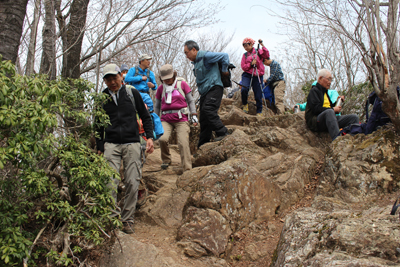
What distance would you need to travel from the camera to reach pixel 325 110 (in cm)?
589

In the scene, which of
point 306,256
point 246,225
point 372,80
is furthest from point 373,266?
point 372,80

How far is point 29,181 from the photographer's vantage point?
9.16 feet

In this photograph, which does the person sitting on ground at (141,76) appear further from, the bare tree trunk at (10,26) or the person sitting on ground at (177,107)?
the bare tree trunk at (10,26)

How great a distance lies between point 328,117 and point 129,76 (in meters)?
4.19

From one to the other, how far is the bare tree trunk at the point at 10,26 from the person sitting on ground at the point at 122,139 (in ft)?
4.94

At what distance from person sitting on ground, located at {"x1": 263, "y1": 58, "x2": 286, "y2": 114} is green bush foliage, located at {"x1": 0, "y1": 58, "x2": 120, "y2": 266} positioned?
652 centimetres

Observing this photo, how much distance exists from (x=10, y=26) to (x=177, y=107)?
290cm

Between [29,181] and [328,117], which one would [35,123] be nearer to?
[29,181]

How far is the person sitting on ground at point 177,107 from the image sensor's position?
5.81 metres

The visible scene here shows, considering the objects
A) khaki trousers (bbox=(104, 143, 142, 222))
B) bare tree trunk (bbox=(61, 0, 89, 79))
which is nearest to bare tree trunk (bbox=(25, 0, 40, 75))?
khaki trousers (bbox=(104, 143, 142, 222))

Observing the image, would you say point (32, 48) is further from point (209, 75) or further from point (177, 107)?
point (209, 75)

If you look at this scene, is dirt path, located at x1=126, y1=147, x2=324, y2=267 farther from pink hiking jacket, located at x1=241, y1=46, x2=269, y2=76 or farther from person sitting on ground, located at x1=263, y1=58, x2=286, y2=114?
person sitting on ground, located at x1=263, y1=58, x2=286, y2=114

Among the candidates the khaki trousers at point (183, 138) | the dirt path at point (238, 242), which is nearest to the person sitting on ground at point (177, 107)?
the khaki trousers at point (183, 138)

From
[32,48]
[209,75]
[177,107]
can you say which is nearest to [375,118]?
[209,75]
